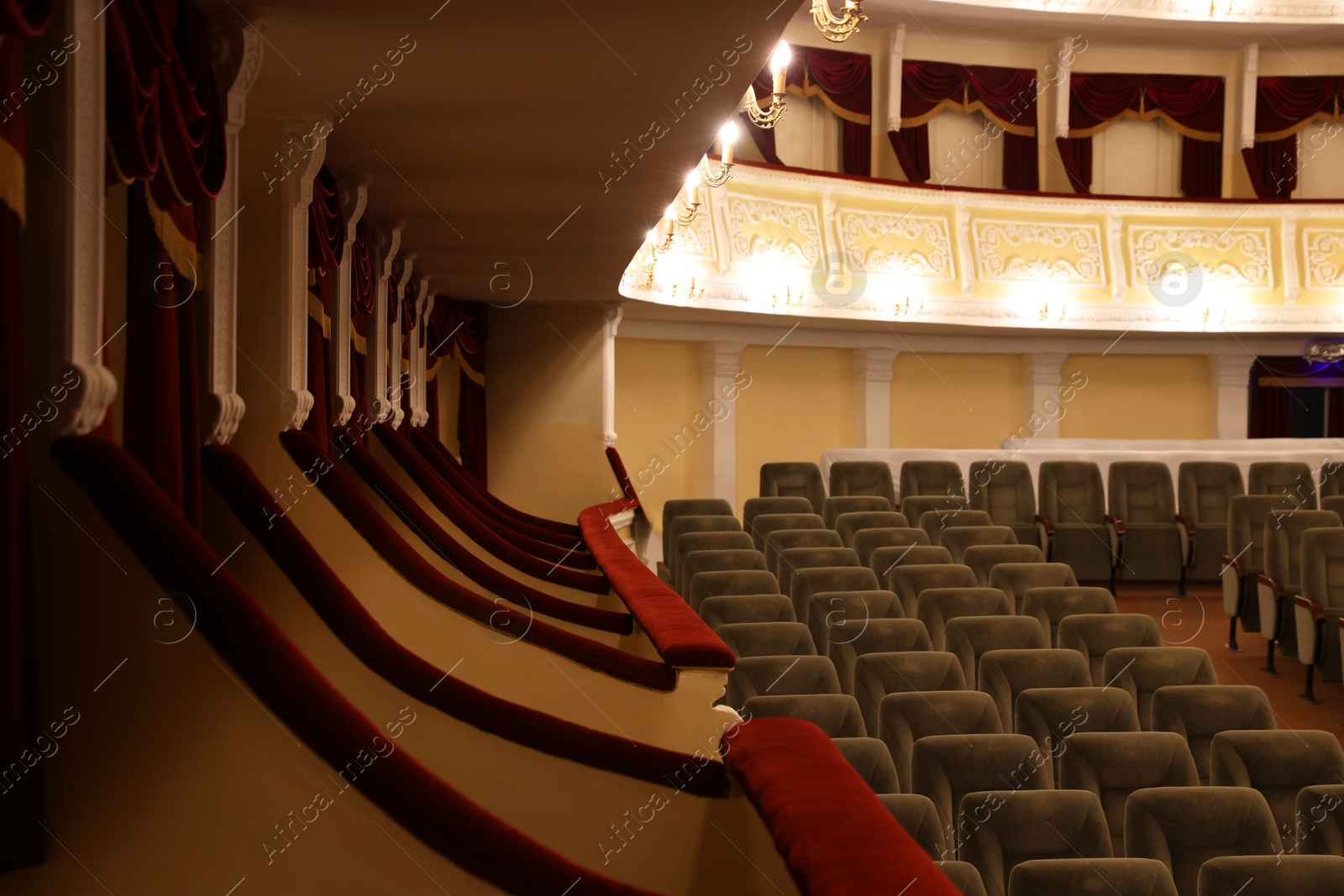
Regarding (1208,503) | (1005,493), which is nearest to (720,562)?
(1005,493)

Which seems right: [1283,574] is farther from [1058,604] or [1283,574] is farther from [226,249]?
[226,249]

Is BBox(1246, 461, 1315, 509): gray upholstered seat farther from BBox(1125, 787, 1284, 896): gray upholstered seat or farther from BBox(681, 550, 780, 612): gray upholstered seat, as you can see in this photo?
BBox(1125, 787, 1284, 896): gray upholstered seat

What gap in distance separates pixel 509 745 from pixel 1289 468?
601 centimetres

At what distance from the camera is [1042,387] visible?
874 cm

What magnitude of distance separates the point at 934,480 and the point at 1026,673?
3529 mm

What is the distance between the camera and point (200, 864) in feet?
4.03

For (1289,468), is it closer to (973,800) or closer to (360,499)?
(973,800)

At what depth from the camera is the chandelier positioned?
3.03 m

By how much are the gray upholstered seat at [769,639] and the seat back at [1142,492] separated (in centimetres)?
392

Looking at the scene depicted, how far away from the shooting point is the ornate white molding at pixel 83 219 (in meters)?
1.22

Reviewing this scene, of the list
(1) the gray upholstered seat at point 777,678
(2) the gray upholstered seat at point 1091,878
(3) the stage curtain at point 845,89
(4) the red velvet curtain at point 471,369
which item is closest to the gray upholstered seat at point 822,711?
(1) the gray upholstered seat at point 777,678

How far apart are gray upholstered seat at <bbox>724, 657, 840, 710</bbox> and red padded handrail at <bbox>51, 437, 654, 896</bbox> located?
166 centimetres

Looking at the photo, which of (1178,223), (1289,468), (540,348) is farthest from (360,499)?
(1178,223)

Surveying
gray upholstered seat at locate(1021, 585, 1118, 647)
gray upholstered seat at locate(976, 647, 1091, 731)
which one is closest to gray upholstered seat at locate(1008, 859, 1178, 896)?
gray upholstered seat at locate(976, 647, 1091, 731)
